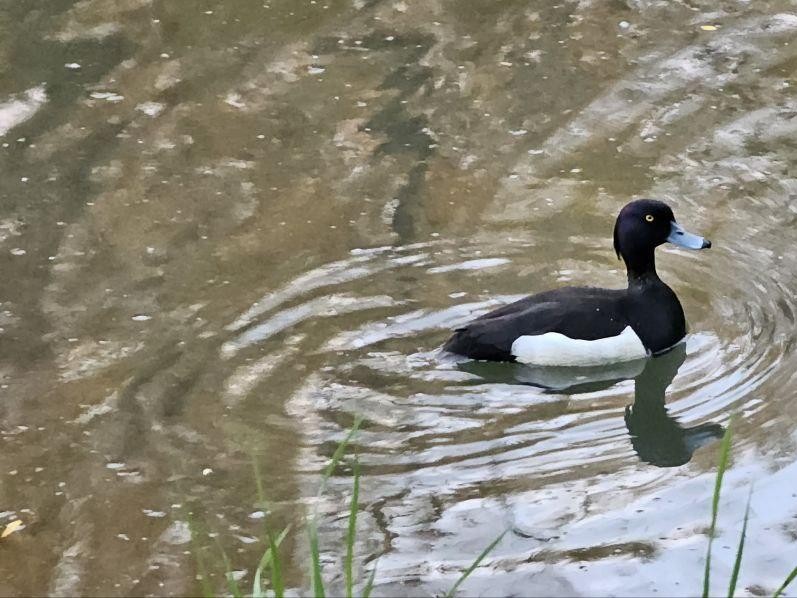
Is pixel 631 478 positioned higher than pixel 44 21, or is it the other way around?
pixel 44 21

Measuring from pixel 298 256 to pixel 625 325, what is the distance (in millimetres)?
1761

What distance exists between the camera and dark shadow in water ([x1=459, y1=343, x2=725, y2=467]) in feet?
17.9

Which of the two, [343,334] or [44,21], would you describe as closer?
[343,334]

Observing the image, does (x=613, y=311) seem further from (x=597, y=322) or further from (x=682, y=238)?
(x=682, y=238)

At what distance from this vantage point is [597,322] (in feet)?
20.4

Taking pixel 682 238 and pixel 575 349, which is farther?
pixel 682 238

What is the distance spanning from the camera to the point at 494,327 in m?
6.16

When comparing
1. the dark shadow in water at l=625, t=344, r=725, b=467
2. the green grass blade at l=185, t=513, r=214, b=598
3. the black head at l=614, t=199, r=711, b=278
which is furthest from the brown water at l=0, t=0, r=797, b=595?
the black head at l=614, t=199, r=711, b=278

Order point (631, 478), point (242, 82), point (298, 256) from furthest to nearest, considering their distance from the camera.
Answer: point (242, 82), point (298, 256), point (631, 478)

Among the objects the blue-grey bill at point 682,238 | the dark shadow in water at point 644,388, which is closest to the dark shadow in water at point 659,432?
the dark shadow in water at point 644,388

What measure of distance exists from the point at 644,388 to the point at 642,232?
825 mm

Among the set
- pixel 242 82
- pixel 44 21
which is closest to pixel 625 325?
pixel 242 82

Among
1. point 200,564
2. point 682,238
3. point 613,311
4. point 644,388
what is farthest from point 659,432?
point 200,564

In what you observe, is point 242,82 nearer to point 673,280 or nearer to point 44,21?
point 44,21
